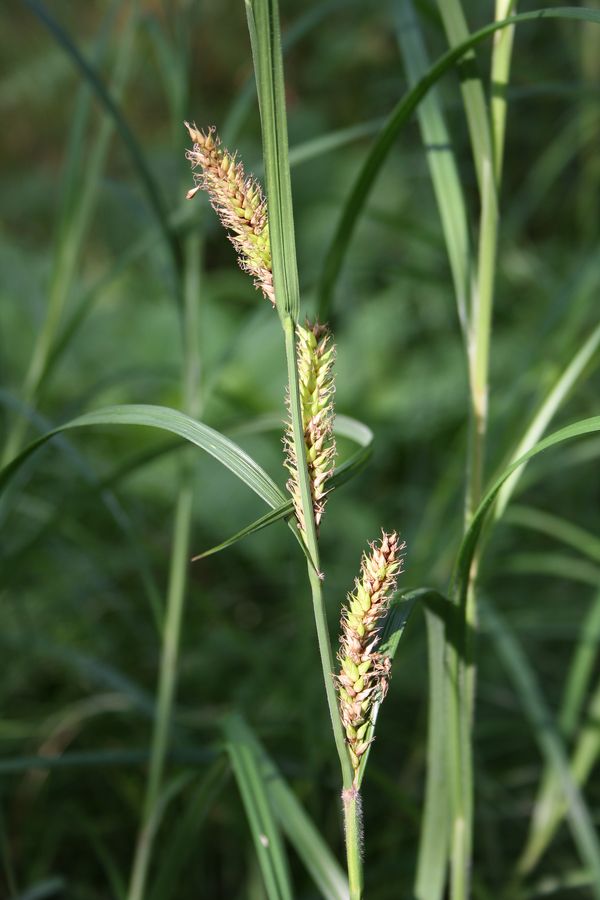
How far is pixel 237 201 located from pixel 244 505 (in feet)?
4.64

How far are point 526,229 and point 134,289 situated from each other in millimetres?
1122

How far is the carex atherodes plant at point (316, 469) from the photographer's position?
29 cm

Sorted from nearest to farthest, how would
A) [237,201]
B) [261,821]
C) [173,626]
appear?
[237,201] → [261,821] → [173,626]

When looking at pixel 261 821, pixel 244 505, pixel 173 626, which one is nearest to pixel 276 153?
pixel 261 821

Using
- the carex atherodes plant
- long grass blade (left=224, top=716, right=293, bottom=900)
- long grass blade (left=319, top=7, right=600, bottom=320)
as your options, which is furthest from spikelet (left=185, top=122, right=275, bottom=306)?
long grass blade (left=224, top=716, right=293, bottom=900)

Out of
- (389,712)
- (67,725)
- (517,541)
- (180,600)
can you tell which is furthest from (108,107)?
(517,541)

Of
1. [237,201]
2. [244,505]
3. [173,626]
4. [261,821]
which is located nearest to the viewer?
[237,201]

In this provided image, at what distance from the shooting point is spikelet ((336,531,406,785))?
1.01 feet

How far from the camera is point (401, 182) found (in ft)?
9.46

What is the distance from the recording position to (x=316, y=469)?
31 centimetres

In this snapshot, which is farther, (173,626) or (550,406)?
(173,626)

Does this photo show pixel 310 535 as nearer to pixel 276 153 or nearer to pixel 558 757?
pixel 276 153

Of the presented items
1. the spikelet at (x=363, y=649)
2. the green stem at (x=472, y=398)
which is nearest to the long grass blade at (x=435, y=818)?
the green stem at (x=472, y=398)

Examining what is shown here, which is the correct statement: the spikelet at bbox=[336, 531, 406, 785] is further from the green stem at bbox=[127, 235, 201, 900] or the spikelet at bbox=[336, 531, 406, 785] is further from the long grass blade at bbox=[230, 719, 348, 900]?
the green stem at bbox=[127, 235, 201, 900]
